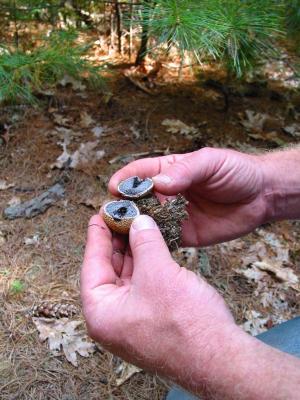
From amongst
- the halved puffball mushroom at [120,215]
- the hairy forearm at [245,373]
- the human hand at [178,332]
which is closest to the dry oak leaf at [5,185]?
the halved puffball mushroom at [120,215]

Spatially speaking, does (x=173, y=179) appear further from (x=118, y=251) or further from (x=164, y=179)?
(x=118, y=251)

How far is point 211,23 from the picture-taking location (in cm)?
204

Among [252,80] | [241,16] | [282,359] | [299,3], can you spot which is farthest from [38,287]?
[252,80]

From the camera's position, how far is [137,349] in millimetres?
1167

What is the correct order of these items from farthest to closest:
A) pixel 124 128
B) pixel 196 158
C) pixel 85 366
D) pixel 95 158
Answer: pixel 124 128 < pixel 95 158 < pixel 85 366 < pixel 196 158

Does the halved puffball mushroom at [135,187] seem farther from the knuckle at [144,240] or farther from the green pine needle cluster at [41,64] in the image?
the green pine needle cluster at [41,64]

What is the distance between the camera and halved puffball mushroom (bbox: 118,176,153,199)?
154 centimetres

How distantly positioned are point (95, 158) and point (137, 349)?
1.87 metres

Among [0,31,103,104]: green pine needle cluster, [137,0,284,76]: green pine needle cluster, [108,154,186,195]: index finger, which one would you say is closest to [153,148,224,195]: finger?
[108,154,186,195]: index finger

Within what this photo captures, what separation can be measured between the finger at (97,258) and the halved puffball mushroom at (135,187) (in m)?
0.13

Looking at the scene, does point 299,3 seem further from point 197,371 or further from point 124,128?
point 197,371

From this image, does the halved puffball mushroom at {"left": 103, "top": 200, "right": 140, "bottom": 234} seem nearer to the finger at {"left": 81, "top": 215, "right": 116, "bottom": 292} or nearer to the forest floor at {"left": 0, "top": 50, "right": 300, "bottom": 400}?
the finger at {"left": 81, "top": 215, "right": 116, "bottom": 292}

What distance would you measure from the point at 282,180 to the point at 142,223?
815 millimetres

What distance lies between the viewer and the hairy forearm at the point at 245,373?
101 centimetres
